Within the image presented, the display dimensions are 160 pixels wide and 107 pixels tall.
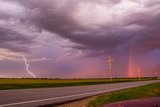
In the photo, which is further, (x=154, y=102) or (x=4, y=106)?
(x=4, y=106)

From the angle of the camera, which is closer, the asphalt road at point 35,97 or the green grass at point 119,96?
the asphalt road at point 35,97

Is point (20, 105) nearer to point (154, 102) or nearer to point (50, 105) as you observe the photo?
point (50, 105)

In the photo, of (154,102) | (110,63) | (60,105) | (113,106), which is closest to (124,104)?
(113,106)

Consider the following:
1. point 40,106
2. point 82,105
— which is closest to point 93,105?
point 82,105

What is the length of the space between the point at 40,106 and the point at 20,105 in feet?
3.20

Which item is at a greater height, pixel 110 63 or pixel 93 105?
pixel 110 63

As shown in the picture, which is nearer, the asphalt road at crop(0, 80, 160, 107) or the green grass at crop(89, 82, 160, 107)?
the asphalt road at crop(0, 80, 160, 107)

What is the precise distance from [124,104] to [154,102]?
0.25 meters

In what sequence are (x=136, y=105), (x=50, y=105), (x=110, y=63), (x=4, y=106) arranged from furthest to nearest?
(x=110, y=63)
(x=50, y=105)
(x=4, y=106)
(x=136, y=105)

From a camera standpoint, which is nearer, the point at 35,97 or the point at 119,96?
the point at 119,96

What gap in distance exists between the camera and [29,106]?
12.9 m

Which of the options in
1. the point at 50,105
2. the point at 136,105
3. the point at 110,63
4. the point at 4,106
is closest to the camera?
the point at 136,105

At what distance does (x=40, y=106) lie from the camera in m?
12.9

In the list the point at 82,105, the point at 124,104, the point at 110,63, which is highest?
the point at 110,63
